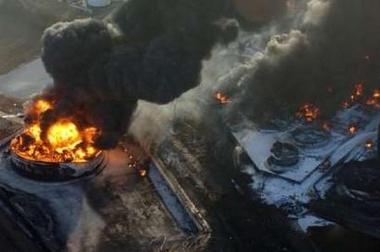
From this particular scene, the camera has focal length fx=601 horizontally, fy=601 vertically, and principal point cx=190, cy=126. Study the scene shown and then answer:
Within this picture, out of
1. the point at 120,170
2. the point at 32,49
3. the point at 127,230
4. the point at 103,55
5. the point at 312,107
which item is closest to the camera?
the point at 127,230

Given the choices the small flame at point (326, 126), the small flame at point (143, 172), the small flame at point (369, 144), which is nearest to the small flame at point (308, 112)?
the small flame at point (326, 126)

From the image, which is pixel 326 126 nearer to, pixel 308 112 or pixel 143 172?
pixel 308 112

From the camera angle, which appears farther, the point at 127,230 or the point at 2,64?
the point at 2,64

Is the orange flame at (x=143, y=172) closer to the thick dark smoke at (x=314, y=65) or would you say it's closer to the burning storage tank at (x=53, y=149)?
the burning storage tank at (x=53, y=149)

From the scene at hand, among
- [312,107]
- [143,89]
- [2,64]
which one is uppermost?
[143,89]

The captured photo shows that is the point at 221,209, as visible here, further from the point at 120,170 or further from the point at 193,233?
the point at 120,170

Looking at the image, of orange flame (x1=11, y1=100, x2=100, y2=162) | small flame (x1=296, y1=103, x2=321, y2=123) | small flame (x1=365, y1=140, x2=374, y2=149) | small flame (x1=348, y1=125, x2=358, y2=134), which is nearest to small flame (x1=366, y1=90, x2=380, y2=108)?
small flame (x1=348, y1=125, x2=358, y2=134)

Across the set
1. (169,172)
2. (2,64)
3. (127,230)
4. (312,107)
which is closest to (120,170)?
(169,172)

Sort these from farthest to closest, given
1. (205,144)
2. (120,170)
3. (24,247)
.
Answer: (205,144) → (120,170) → (24,247)
